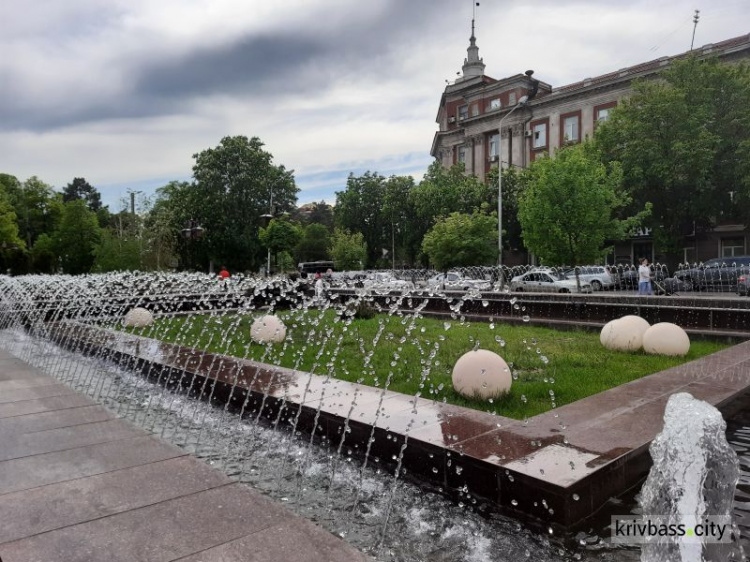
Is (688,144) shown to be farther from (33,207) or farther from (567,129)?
(33,207)

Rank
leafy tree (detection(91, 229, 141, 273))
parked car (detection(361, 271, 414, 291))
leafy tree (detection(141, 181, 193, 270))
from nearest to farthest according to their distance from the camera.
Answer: parked car (detection(361, 271, 414, 291)) < leafy tree (detection(91, 229, 141, 273)) < leafy tree (detection(141, 181, 193, 270))

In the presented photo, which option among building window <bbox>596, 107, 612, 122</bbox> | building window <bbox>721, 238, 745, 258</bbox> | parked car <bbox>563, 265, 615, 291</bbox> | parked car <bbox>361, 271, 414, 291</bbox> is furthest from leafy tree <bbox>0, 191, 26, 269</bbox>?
building window <bbox>721, 238, 745, 258</bbox>

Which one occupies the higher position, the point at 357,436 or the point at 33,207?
the point at 33,207

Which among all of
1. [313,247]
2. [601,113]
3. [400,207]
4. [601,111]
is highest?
[601,111]

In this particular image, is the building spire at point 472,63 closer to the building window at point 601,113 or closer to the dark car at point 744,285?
the building window at point 601,113

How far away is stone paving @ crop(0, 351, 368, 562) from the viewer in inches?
118

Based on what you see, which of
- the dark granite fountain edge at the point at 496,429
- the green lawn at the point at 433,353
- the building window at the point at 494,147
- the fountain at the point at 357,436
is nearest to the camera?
the fountain at the point at 357,436

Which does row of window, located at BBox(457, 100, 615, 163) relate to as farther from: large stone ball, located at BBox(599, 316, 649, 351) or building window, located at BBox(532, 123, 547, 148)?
large stone ball, located at BBox(599, 316, 649, 351)

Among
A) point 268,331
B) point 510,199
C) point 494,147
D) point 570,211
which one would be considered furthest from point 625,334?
point 494,147

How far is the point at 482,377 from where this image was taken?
623 centimetres

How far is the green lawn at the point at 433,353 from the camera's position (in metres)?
6.68

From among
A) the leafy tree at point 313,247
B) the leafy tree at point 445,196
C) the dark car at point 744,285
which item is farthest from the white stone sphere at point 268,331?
the leafy tree at point 313,247

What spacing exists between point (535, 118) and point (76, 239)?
1568 inches

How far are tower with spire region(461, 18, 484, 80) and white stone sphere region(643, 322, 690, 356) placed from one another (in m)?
53.6
